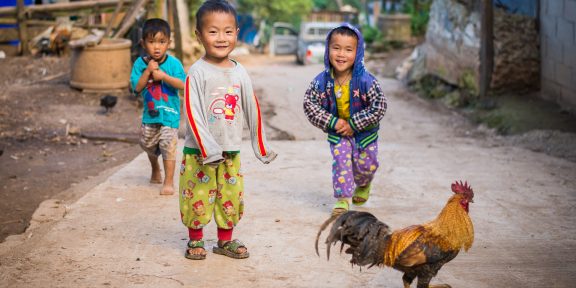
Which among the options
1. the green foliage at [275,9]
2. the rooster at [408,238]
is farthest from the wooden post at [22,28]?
the rooster at [408,238]

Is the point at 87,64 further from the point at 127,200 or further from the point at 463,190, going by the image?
the point at 463,190

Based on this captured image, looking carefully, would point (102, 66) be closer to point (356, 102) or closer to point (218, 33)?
point (356, 102)

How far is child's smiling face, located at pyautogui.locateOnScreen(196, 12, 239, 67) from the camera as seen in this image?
448 centimetres

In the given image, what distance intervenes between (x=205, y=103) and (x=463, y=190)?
166cm

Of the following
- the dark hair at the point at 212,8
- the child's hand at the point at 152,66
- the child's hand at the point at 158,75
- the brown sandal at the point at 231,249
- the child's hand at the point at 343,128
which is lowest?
the brown sandal at the point at 231,249

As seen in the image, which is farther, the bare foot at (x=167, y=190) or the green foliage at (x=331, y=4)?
the green foliage at (x=331, y=4)

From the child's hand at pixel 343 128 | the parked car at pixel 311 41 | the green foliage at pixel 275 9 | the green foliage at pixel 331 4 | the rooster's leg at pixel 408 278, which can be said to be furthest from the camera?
the green foliage at pixel 331 4

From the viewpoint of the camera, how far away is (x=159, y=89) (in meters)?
6.31

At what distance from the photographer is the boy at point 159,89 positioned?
6.14 m

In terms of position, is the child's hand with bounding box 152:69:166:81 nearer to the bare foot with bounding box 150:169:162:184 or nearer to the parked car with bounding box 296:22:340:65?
the bare foot with bounding box 150:169:162:184

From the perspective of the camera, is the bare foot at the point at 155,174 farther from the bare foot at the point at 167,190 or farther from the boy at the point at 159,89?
the bare foot at the point at 167,190

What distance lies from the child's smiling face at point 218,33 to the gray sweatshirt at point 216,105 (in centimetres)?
11

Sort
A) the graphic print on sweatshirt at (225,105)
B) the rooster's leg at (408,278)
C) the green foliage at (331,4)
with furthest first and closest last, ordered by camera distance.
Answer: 1. the green foliage at (331,4)
2. the graphic print on sweatshirt at (225,105)
3. the rooster's leg at (408,278)

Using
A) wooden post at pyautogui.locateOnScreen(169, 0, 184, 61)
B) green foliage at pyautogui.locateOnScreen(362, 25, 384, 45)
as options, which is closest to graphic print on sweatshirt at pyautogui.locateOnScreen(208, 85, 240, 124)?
wooden post at pyautogui.locateOnScreen(169, 0, 184, 61)
